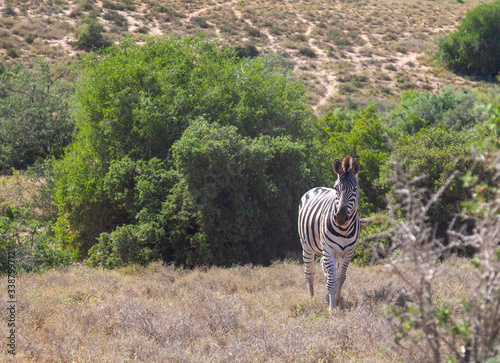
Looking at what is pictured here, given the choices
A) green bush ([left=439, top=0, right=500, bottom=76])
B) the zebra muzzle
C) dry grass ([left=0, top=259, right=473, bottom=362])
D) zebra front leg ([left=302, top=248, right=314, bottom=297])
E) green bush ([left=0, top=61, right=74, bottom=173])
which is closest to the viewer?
dry grass ([left=0, top=259, right=473, bottom=362])

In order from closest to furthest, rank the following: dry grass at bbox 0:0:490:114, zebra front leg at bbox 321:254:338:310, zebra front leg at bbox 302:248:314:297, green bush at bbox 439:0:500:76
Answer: zebra front leg at bbox 321:254:338:310
zebra front leg at bbox 302:248:314:297
dry grass at bbox 0:0:490:114
green bush at bbox 439:0:500:76

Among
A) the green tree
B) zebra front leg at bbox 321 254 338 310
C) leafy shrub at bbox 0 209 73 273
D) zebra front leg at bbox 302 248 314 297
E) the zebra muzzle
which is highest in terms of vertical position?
the zebra muzzle

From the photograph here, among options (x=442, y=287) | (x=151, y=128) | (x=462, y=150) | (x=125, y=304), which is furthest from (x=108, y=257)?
(x=462, y=150)

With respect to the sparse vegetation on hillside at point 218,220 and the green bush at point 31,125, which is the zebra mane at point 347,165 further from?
the green bush at point 31,125

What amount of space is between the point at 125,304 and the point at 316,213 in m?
3.42

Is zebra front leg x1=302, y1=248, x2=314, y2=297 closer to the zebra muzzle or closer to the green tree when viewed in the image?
the zebra muzzle

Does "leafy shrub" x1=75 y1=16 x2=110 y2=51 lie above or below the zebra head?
below

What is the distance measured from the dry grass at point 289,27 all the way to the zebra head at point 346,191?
25.7 meters

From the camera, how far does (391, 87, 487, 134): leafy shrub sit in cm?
1876

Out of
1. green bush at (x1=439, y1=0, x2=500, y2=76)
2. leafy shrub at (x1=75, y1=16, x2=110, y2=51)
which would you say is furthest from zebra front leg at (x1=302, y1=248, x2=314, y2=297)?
green bush at (x1=439, y1=0, x2=500, y2=76)

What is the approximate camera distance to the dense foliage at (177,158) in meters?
10.6

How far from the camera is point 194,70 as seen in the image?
12.8 m

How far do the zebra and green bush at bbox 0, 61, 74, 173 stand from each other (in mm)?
12623

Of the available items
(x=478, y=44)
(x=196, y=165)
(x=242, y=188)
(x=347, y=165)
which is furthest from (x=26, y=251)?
(x=478, y=44)
